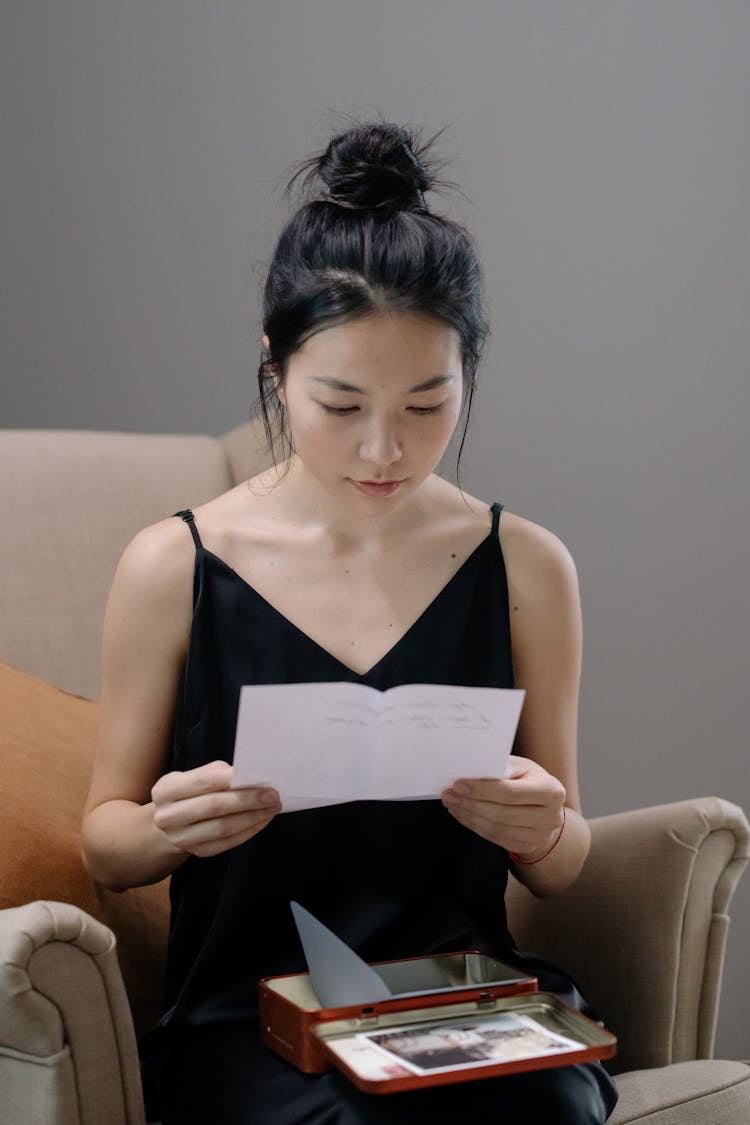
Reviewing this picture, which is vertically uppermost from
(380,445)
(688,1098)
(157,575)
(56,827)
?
(380,445)

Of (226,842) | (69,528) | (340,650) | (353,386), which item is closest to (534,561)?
(340,650)

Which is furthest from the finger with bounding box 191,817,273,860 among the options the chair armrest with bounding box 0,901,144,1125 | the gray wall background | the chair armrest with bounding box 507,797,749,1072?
the gray wall background

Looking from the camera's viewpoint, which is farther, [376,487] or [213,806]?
[376,487]

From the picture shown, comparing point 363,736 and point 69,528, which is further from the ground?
point 69,528

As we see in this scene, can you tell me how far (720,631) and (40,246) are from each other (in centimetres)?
138

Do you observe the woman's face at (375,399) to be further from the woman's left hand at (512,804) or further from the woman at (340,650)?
the woman's left hand at (512,804)

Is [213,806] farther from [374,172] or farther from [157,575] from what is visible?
[374,172]

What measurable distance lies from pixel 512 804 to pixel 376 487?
307mm

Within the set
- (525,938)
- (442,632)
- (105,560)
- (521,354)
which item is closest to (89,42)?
(521,354)

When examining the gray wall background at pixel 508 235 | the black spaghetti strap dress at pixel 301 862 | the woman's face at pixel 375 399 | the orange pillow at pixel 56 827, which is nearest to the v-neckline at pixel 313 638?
the black spaghetti strap dress at pixel 301 862

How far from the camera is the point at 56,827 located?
1.40 m

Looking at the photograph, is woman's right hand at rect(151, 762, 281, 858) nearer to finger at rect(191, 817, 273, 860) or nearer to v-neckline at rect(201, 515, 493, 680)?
finger at rect(191, 817, 273, 860)

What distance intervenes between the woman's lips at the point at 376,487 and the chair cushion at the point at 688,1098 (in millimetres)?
607

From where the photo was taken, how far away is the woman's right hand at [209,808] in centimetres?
115
